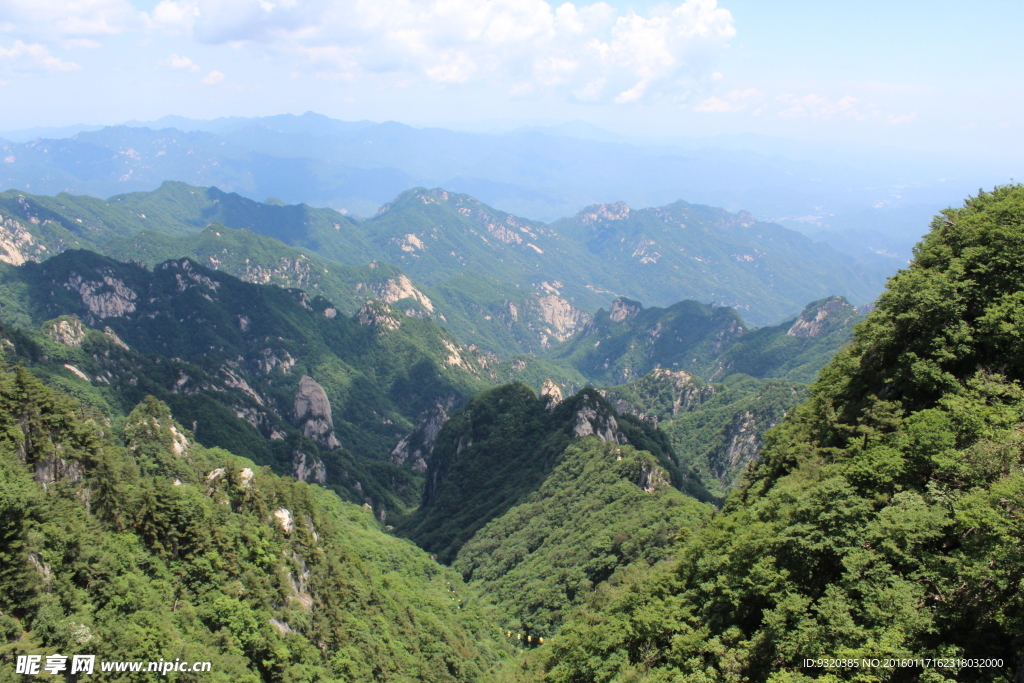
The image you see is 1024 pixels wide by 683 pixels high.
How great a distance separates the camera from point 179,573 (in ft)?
157

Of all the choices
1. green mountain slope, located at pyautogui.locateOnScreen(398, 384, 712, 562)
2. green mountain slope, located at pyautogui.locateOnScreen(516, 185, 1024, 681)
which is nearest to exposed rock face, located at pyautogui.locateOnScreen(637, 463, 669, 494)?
green mountain slope, located at pyautogui.locateOnScreen(398, 384, 712, 562)

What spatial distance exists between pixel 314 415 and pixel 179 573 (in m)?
135

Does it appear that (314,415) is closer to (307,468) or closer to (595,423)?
(307,468)

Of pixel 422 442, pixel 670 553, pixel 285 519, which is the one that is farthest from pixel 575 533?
pixel 422 442

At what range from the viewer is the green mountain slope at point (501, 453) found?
124312mm

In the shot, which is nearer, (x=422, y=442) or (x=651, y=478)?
(x=651, y=478)

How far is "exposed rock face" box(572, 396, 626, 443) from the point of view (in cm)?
12875

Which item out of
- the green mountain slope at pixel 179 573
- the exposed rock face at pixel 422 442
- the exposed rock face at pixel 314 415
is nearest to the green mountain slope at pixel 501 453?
the exposed rock face at pixel 422 442

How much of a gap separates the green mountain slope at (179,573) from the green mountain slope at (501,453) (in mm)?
44907

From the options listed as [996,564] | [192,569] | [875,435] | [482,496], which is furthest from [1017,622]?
[482,496]

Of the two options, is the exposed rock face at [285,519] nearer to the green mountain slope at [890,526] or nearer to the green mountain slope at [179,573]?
the green mountain slope at [179,573]

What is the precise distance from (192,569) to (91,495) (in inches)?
359

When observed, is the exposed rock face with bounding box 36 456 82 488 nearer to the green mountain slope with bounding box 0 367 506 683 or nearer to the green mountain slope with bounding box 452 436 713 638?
the green mountain slope with bounding box 0 367 506 683

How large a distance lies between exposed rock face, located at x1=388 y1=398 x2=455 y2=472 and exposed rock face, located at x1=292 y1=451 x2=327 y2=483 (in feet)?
153
